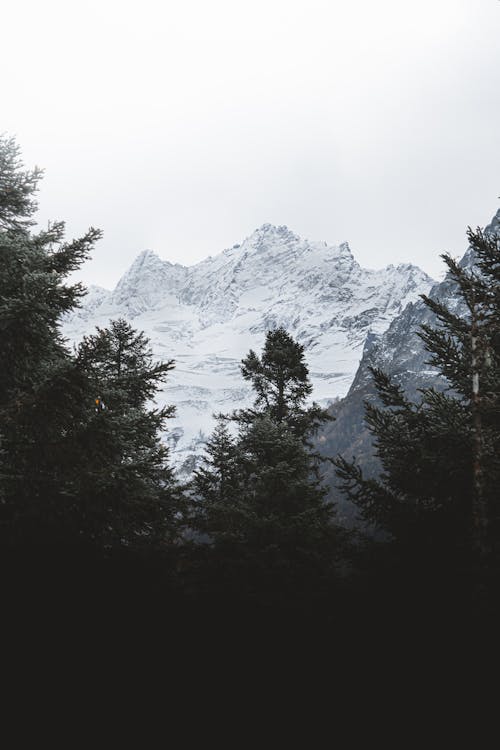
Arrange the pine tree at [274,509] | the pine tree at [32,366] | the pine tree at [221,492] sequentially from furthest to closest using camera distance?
the pine tree at [221,492] → the pine tree at [274,509] → the pine tree at [32,366]

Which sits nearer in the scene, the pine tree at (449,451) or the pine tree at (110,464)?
the pine tree at (449,451)

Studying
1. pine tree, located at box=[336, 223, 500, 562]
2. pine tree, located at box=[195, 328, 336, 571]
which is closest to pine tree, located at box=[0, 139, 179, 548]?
pine tree, located at box=[195, 328, 336, 571]

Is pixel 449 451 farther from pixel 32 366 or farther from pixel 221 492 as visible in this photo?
pixel 221 492

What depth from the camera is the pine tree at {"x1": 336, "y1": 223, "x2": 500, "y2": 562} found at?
7.17 meters

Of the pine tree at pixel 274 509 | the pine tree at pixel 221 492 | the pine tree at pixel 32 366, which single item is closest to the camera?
the pine tree at pixel 32 366

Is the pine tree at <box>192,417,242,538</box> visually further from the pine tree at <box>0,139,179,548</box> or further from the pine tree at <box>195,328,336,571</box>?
the pine tree at <box>0,139,179,548</box>

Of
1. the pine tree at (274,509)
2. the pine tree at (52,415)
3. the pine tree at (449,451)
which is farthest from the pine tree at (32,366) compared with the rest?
the pine tree at (274,509)

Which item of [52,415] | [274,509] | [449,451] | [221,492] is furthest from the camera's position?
[221,492]

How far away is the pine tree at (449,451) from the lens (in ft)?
23.5

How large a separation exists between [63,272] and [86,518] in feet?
15.2

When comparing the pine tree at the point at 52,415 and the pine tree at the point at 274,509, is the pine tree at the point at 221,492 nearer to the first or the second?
the pine tree at the point at 274,509

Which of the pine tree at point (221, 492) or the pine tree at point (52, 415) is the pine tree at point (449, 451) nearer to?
the pine tree at point (52, 415)

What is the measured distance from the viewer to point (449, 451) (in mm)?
7883

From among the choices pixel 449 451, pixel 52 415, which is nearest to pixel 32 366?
pixel 52 415
